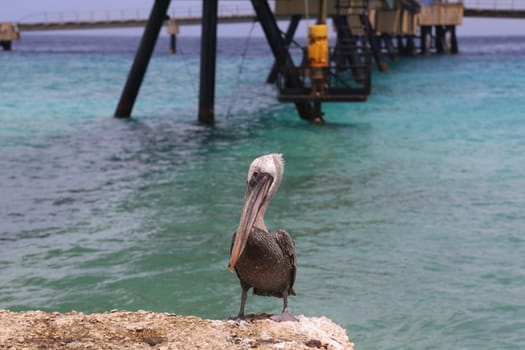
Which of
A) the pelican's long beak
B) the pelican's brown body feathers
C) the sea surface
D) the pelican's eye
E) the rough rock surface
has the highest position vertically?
the pelican's eye

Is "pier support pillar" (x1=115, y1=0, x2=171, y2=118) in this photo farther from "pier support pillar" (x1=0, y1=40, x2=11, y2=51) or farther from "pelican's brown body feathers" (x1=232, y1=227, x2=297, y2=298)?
"pier support pillar" (x1=0, y1=40, x2=11, y2=51)

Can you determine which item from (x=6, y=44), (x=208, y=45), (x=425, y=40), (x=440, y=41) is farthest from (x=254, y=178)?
(x=6, y=44)

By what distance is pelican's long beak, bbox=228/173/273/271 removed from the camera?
5.18 metres

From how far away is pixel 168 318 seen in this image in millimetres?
5598

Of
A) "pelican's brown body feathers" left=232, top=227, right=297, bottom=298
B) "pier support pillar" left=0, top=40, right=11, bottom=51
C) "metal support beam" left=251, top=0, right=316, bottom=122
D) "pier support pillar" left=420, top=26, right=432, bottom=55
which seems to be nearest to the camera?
"pelican's brown body feathers" left=232, top=227, right=297, bottom=298

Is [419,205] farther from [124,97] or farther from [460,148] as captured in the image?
[124,97]

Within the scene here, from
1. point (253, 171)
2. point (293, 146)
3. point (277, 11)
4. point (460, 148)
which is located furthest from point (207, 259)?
point (277, 11)

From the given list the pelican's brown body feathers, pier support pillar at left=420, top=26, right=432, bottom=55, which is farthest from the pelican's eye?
pier support pillar at left=420, top=26, right=432, bottom=55

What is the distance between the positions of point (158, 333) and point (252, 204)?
39.2 inches

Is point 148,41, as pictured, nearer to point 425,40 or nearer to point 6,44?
point 425,40

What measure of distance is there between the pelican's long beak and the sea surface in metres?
2.91

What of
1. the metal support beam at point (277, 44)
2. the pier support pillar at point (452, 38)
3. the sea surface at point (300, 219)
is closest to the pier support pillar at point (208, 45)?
the metal support beam at point (277, 44)

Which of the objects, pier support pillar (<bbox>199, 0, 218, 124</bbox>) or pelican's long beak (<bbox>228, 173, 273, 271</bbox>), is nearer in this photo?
pelican's long beak (<bbox>228, 173, 273, 271</bbox>)

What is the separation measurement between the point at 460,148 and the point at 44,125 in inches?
495
